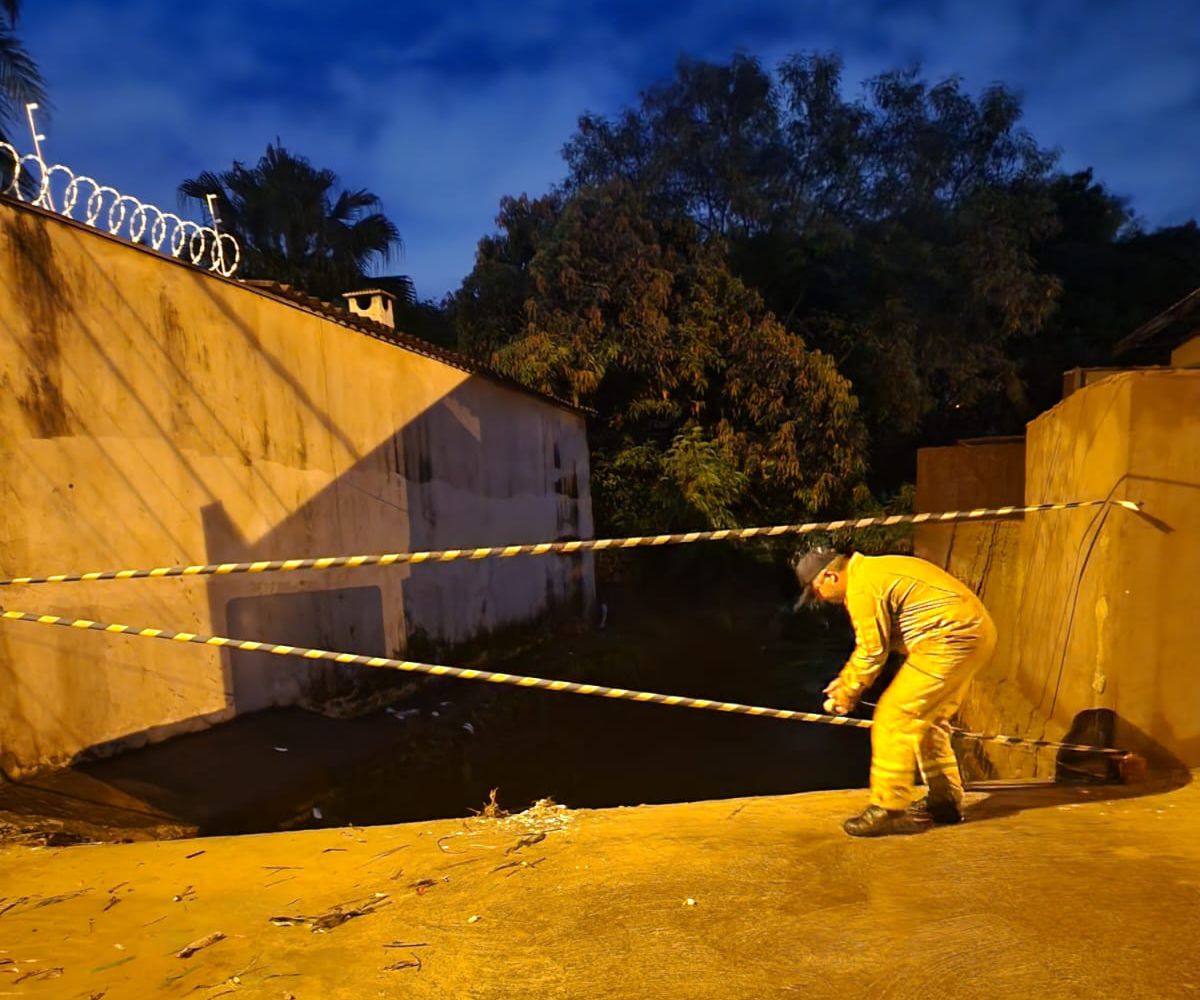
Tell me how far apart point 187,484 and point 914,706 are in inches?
228

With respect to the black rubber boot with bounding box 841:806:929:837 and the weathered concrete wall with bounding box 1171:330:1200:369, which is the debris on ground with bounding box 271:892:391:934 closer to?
the black rubber boot with bounding box 841:806:929:837

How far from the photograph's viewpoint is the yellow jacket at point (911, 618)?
3.30 meters

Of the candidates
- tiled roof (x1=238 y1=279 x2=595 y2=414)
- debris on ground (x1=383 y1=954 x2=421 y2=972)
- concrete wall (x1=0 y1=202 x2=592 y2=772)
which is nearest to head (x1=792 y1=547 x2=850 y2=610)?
debris on ground (x1=383 y1=954 x2=421 y2=972)

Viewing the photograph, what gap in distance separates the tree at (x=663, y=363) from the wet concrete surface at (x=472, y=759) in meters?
4.42

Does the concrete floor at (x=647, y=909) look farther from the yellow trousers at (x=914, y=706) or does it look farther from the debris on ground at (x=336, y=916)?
the yellow trousers at (x=914, y=706)

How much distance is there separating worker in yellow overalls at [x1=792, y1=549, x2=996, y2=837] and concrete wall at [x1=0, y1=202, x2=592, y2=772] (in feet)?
16.5

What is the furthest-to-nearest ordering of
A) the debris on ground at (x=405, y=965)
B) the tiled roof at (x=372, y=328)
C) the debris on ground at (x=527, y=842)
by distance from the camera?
the tiled roof at (x=372, y=328)
the debris on ground at (x=527, y=842)
the debris on ground at (x=405, y=965)

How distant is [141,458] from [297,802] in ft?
9.74

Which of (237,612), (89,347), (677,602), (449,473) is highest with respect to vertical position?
(89,347)

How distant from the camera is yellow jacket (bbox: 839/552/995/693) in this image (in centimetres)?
330

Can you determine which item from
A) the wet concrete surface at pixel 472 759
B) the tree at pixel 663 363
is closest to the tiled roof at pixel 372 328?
the tree at pixel 663 363

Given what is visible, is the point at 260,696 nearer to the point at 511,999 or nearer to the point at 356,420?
the point at 356,420

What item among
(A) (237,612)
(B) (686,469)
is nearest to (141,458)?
(A) (237,612)

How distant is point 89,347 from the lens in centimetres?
564
